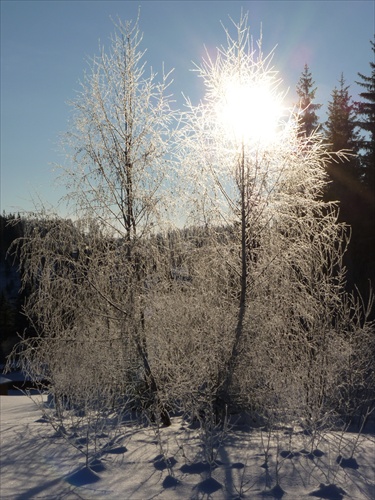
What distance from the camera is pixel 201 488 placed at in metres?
3.60

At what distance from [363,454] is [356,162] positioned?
19019mm

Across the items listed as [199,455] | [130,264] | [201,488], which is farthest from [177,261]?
[201,488]

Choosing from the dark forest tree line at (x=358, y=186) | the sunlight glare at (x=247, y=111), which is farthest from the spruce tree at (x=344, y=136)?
the sunlight glare at (x=247, y=111)

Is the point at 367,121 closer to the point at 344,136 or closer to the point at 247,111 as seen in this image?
the point at 344,136

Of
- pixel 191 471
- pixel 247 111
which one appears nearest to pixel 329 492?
pixel 191 471

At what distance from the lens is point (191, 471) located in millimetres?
3951

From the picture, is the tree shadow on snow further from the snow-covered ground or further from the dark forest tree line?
the dark forest tree line

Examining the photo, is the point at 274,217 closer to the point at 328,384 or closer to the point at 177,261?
the point at 177,261

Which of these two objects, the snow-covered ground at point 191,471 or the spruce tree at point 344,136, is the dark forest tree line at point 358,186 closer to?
the spruce tree at point 344,136

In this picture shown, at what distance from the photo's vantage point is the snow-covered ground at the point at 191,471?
11.5 ft

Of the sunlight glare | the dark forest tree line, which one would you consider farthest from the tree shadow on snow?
the dark forest tree line

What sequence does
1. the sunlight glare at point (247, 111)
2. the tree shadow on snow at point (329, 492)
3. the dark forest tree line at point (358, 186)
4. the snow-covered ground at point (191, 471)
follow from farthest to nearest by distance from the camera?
the dark forest tree line at point (358, 186)
the sunlight glare at point (247, 111)
the snow-covered ground at point (191, 471)
the tree shadow on snow at point (329, 492)

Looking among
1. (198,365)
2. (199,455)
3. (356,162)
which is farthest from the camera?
(356,162)

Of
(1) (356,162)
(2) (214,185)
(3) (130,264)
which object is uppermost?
(1) (356,162)
